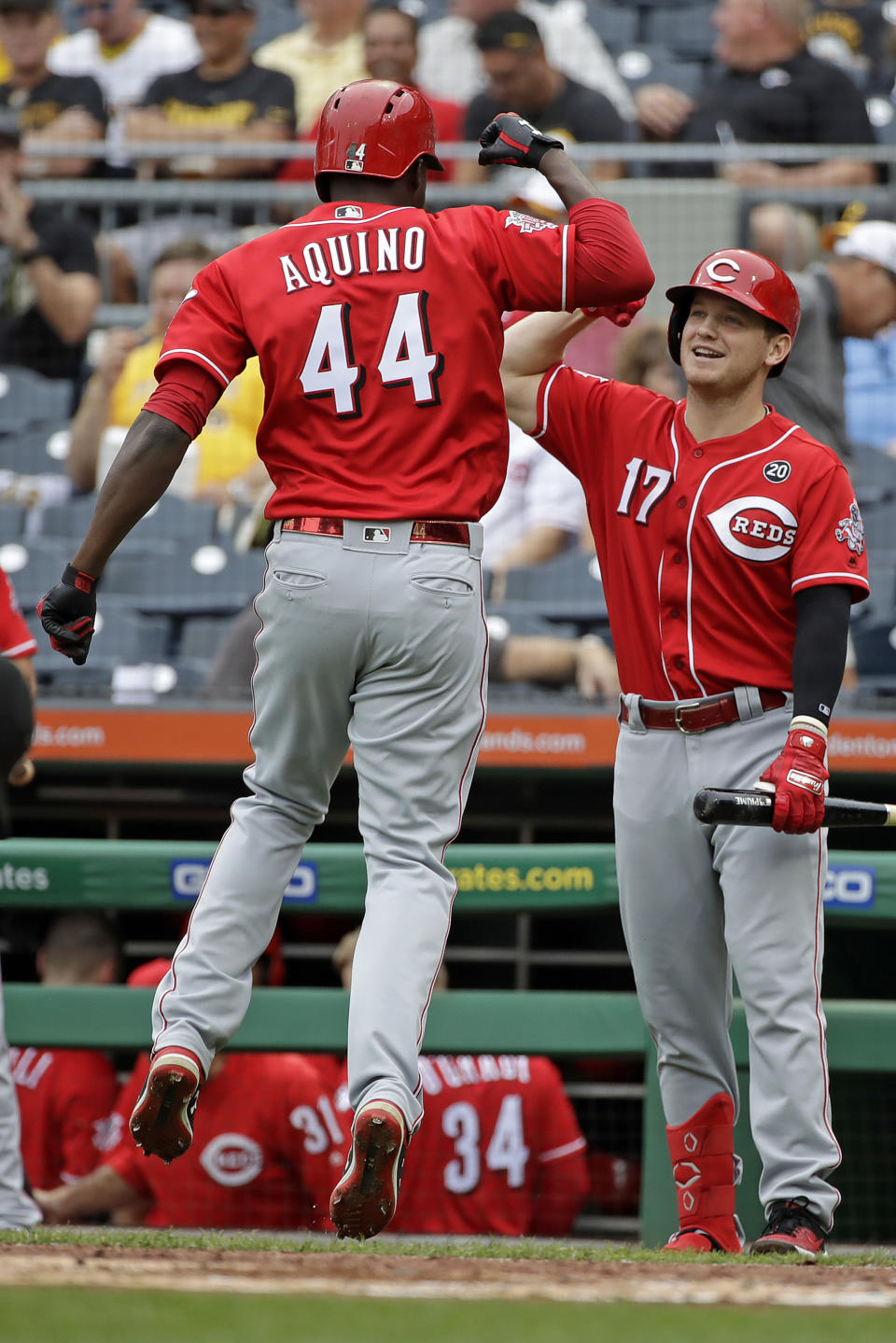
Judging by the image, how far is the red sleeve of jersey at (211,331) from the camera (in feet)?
9.70

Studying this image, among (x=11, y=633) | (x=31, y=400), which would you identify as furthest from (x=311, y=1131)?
(x=31, y=400)

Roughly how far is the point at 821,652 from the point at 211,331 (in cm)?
131

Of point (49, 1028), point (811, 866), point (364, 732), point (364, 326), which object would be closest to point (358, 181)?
point (364, 326)

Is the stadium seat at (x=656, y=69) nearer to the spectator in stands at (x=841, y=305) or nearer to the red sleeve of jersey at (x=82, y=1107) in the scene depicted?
the spectator in stands at (x=841, y=305)

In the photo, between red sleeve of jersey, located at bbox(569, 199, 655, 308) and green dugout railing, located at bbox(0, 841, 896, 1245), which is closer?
red sleeve of jersey, located at bbox(569, 199, 655, 308)

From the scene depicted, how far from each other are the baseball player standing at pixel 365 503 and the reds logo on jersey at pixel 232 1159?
7.07 feet

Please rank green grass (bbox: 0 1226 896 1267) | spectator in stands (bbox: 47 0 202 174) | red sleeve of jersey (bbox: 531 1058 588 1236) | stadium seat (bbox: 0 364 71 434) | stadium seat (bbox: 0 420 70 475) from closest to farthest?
green grass (bbox: 0 1226 896 1267)
red sleeve of jersey (bbox: 531 1058 588 1236)
stadium seat (bbox: 0 420 70 475)
stadium seat (bbox: 0 364 71 434)
spectator in stands (bbox: 47 0 202 174)

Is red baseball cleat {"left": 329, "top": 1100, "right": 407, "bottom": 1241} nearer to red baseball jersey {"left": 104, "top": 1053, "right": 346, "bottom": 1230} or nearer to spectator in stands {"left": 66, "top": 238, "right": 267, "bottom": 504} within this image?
red baseball jersey {"left": 104, "top": 1053, "right": 346, "bottom": 1230}

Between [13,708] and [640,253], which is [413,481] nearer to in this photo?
[640,253]

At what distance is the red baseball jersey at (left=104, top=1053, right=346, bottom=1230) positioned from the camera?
4891mm

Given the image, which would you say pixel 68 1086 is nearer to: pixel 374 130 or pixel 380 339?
pixel 380 339

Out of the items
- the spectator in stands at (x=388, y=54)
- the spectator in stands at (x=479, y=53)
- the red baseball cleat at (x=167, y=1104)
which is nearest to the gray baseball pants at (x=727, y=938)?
the red baseball cleat at (x=167, y=1104)

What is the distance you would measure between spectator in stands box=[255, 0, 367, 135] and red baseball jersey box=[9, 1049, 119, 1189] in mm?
5467

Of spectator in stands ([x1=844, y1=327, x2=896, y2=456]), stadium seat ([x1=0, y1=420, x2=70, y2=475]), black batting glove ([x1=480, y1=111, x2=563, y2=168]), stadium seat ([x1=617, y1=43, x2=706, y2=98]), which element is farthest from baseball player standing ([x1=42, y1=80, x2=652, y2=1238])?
stadium seat ([x1=617, y1=43, x2=706, y2=98])
